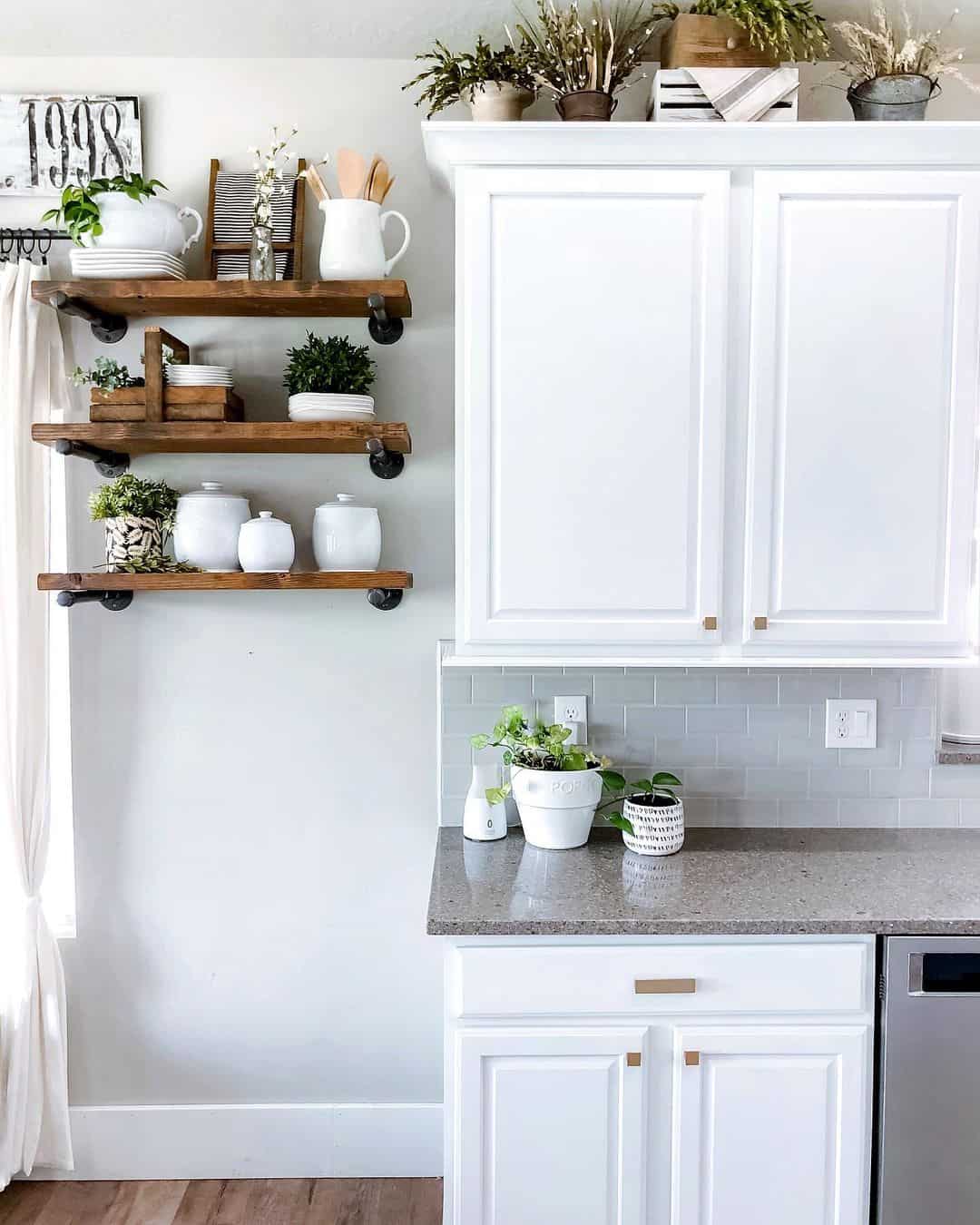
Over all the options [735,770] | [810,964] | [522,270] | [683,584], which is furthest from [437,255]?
[810,964]

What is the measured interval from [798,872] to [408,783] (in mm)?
894

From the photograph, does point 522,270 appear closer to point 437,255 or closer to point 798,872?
point 437,255

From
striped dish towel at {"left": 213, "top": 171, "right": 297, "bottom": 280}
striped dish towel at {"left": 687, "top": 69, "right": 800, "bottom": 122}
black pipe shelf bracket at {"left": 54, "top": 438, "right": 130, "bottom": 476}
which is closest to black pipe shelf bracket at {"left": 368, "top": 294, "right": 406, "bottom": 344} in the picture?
striped dish towel at {"left": 213, "top": 171, "right": 297, "bottom": 280}

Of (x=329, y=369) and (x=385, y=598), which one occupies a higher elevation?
(x=329, y=369)

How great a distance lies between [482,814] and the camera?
214 cm

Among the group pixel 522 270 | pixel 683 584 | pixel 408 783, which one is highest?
pixel 522 270

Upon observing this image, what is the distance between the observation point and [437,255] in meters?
2.26

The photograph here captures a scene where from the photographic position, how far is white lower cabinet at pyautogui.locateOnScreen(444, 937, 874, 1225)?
1.72 meters

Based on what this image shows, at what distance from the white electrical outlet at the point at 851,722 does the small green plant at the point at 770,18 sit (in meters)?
1.35

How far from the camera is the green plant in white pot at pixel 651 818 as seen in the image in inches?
80.0

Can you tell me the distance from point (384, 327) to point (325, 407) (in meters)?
0.26

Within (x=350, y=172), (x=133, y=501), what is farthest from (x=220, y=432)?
(x=350, y=172)

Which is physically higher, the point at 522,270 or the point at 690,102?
the point at 690,102

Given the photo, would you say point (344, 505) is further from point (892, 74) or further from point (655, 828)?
point (892, 74)
